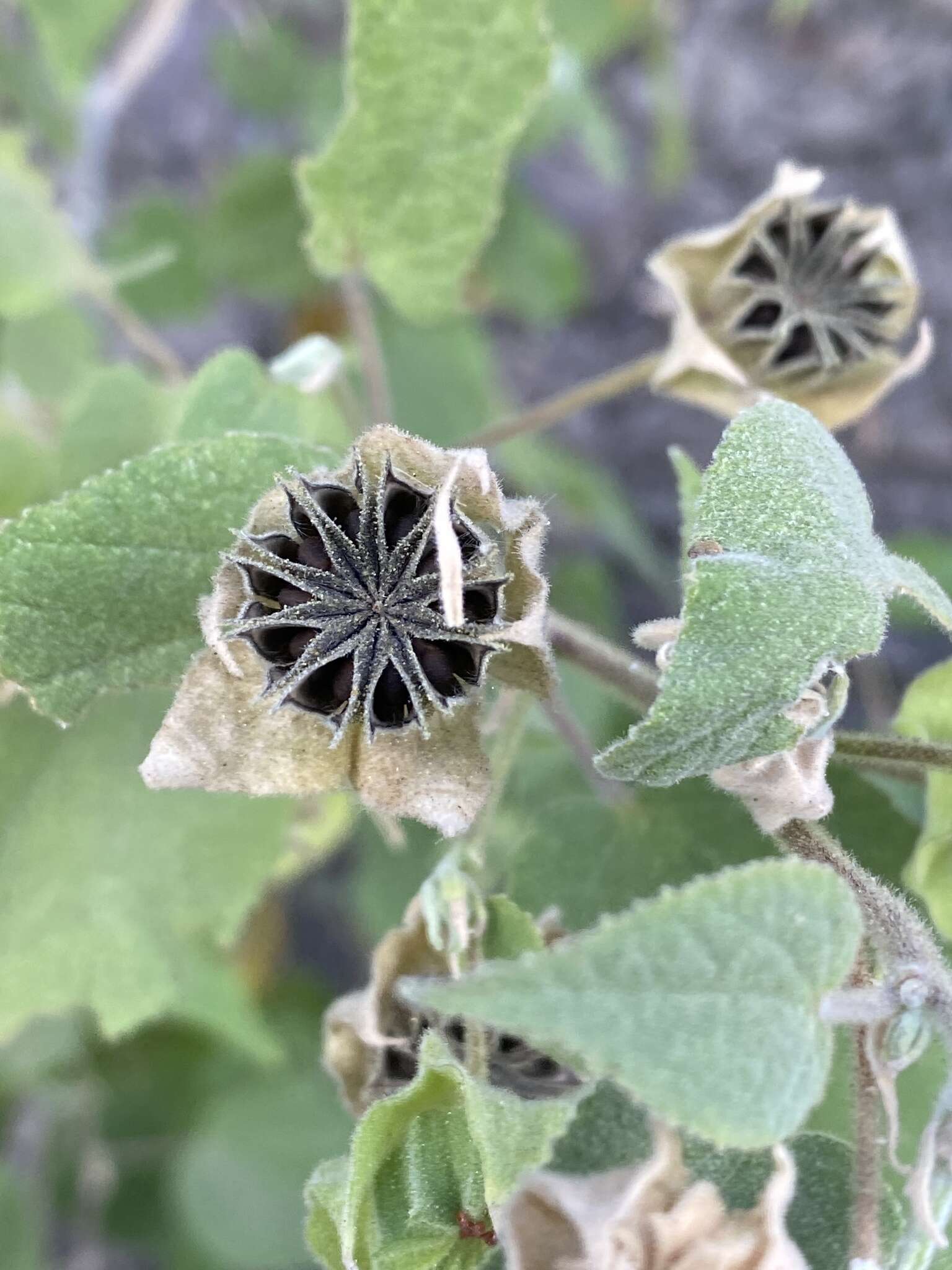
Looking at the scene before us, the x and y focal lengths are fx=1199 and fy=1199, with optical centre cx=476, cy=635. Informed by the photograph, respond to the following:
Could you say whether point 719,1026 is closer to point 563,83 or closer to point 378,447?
point 378,447

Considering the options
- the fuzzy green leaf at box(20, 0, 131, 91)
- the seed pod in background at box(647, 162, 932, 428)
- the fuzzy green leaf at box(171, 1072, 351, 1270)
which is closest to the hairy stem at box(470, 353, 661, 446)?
the seed pod in background at box(647, 162, 932, 428)

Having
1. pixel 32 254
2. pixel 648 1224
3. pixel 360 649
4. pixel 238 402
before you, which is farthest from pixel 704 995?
pixel 32 254

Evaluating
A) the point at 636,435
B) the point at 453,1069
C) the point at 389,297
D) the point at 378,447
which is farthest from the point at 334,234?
the point at 636,435

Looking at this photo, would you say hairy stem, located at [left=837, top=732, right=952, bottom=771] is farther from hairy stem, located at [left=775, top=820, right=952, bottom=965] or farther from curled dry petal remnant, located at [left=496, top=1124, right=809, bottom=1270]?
curled dry petal remnant, located at [left=496, top=1124, right=809, bottom=1270]

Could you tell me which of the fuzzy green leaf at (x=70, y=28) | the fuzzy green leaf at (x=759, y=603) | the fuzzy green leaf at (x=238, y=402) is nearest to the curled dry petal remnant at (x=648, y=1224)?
the fuzzy green leaf at (x=759, y=603)

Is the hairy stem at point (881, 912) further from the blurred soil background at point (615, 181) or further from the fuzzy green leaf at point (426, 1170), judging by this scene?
the blurred soil background at point (615, 181)

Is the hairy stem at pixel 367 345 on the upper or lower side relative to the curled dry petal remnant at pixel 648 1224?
upper
